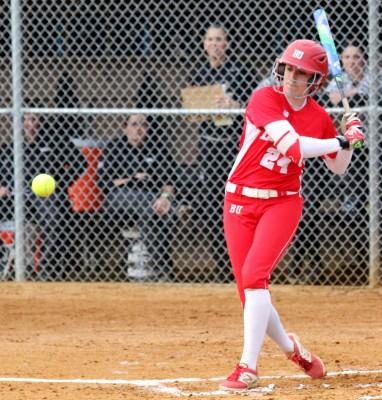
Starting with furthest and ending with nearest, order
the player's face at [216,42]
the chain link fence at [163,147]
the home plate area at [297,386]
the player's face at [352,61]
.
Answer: the chain link fence at [163,147] < the player's face at [216,42] < the player's face at [352,61] < the home plate area at [297,386]

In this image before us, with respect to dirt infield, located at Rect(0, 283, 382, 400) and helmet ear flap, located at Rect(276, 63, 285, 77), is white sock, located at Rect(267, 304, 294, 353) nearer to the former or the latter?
dirt infield, located at Rect(0, 283, 382, 400)

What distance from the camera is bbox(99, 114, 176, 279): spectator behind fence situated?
358 inches

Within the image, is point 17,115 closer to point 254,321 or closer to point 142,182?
point 142,182

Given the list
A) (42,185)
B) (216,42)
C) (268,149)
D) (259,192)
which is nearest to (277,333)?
(259,192)

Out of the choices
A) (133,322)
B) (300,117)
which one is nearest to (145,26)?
(133,322)

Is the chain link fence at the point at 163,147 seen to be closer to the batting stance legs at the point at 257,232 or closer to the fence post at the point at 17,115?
the fence post at the point at 17,115

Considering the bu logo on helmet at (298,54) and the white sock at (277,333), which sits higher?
the bu logo on helmet at (298,54)

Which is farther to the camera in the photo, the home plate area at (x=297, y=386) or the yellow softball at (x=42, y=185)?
the yellow softball at (x=42, y=185)

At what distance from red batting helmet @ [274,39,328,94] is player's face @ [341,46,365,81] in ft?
11.0

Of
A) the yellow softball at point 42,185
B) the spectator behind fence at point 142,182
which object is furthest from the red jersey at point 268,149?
the spectator behind fence at point 142,182

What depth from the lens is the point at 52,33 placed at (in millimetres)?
9633

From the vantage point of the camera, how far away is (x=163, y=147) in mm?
9055

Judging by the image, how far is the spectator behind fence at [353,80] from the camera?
27.9 feet

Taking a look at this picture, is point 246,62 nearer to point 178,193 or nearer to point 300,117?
point 178,193
